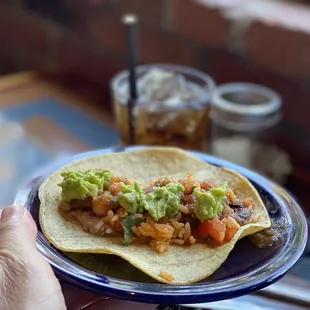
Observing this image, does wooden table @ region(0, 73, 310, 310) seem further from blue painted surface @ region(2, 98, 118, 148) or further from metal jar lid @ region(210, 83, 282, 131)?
metal jar lid @ region(210, 83, 282, 131)

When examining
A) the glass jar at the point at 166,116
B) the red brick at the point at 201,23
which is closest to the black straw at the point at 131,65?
the glass jar at the point at 166,116

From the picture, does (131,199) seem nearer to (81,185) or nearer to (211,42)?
(81,185)

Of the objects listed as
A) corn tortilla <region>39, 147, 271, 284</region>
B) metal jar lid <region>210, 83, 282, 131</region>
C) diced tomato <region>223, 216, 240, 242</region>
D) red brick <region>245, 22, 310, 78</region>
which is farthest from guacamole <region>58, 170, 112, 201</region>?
red brick <region>245, 22, 310, 78</region>

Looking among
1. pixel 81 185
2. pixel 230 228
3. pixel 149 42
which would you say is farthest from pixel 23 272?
pixel 149 42

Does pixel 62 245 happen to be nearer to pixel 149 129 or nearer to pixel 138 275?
pixel 138 275

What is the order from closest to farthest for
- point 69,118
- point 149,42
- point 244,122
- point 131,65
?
point 131,65, point 244,122, point 69,118, point 149,42

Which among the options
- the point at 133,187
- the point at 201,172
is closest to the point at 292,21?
the point at 201,172

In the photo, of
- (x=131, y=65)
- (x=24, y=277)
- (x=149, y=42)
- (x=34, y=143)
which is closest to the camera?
(x=24, y=277)
